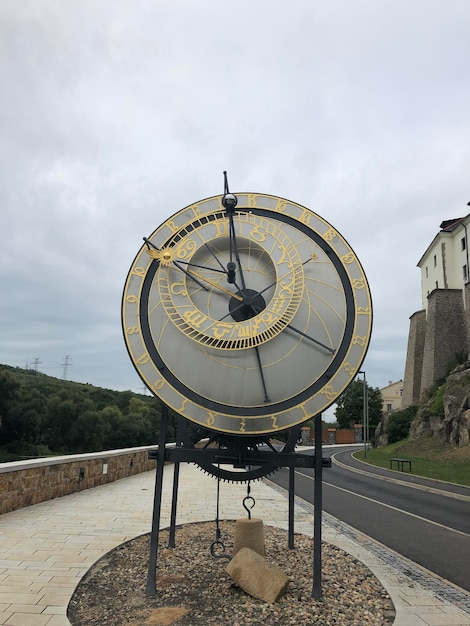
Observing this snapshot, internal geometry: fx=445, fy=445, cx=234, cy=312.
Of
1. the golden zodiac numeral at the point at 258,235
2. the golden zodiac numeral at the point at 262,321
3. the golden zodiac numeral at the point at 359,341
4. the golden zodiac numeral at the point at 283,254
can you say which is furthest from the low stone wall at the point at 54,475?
the golden zodiac numeral at the point at 359,341

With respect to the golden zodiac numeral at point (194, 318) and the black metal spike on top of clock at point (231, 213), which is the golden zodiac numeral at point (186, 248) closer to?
the black metal spike on top of clock at point (231, 213)

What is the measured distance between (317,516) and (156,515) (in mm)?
2160

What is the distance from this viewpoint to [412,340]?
5206 cm

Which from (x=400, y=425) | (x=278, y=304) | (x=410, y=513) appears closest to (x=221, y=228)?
(x=278, y=304)

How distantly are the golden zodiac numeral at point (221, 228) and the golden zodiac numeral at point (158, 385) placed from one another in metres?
2.23

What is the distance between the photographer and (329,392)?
5730mm

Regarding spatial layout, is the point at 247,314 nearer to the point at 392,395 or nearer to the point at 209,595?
the point at 209,595

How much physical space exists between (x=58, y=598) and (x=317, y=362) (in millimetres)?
4279

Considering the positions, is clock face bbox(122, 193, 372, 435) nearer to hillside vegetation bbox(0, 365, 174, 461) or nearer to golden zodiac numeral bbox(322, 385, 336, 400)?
golden zodiac numeral bbox(322, 385, 336, 400)

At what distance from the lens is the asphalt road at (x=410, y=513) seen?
26.6 feet

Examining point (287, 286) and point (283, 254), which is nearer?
point (287, 286)

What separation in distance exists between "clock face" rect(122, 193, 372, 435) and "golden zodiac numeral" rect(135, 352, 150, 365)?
0.02 meters

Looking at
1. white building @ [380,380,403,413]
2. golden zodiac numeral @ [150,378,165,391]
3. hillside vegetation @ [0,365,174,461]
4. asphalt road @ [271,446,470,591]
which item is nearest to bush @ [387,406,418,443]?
hillside vegetation @ [0,365,174,461]

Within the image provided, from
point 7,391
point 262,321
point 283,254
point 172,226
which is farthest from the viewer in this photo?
point 7,391
